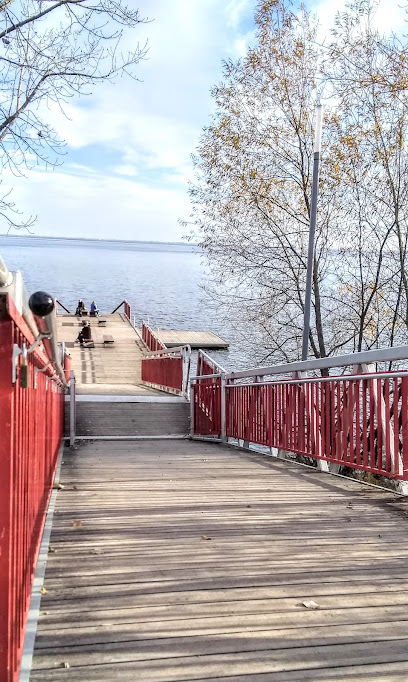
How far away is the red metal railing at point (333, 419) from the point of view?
5.96 m

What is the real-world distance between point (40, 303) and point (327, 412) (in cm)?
557

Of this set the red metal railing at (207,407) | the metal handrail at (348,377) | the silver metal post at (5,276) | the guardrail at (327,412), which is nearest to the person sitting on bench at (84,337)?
the red metal railing at (207,407)

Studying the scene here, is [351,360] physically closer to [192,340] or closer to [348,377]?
[348,377]

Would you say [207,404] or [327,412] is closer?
[327,412]

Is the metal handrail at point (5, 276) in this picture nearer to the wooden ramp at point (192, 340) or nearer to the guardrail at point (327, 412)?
the guardrail at point (327, 412)

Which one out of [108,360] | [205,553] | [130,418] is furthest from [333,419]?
[108,360]

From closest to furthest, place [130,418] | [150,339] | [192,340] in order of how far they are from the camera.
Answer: [130,418]
[150,339]
[192,340]

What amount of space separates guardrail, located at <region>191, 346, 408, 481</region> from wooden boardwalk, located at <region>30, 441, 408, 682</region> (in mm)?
568

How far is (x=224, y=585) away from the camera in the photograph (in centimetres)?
362

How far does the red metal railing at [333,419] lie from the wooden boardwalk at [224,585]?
0.49m

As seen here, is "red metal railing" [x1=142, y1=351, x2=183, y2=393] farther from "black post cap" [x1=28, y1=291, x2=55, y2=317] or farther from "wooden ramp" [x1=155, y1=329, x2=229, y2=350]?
"wooden ramp" [x1=155, y1=329, x2=229, y2=350]

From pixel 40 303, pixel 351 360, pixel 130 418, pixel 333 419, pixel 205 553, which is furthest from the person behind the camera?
pixel 130 418

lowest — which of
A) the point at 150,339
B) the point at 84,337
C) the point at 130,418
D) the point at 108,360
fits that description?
the point at 130,418

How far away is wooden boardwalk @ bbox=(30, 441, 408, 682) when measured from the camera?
9.12ft
